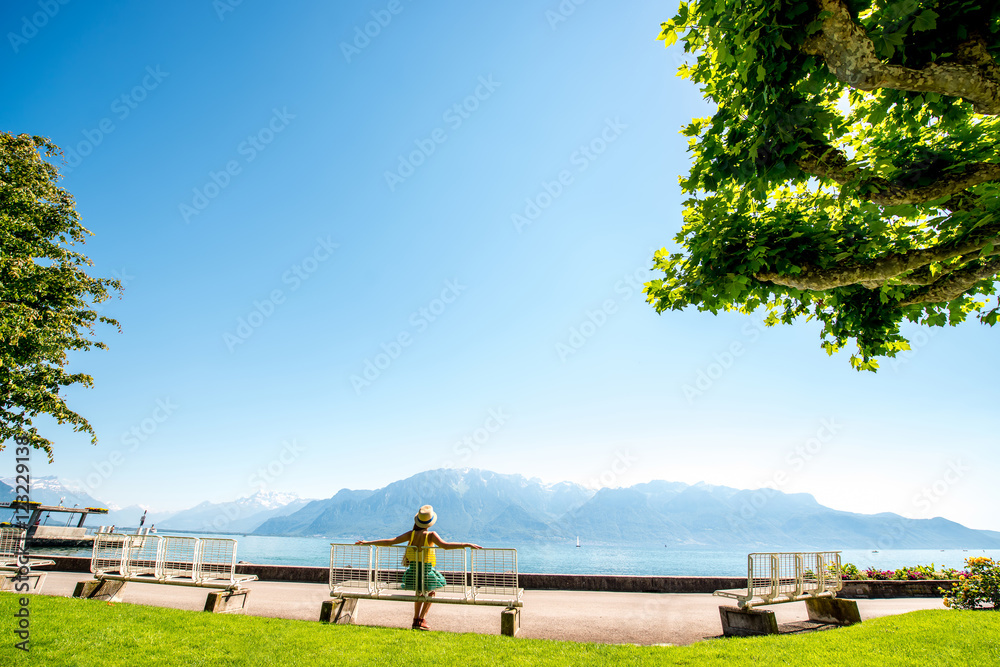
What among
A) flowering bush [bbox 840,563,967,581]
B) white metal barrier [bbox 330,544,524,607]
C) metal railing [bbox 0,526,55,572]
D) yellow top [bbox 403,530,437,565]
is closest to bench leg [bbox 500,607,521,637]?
white metal barrier [bbox 330,544,524,607]

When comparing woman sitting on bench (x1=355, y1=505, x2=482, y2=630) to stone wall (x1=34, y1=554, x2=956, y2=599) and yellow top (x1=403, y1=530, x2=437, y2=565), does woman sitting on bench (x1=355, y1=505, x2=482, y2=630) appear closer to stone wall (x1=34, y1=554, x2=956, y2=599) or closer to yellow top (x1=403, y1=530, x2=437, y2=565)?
yellow top (x1=403, y1=530, x2=437, y2=565)

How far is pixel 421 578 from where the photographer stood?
7633 mm

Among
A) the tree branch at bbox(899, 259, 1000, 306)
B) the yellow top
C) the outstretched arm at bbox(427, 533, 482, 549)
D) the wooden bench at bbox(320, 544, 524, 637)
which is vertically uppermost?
the tree branch at bbox(899, 259, 1000, 306)

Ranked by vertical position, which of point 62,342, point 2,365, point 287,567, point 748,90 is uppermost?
point 748,90

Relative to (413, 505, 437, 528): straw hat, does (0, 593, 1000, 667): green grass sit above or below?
below

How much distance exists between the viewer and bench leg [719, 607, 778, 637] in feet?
24.4

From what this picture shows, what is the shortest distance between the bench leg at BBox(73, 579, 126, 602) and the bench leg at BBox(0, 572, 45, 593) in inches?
51.7

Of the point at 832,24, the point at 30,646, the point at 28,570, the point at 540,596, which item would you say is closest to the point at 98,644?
the point at 30,646

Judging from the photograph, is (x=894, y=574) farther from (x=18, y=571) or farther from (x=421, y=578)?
(x=18, y=571)

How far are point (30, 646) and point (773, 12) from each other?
10407 millimetres

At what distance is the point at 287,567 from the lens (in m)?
14.2

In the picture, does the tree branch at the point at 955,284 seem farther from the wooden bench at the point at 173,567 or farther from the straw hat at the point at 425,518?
the wooden bench at the point at 173,567

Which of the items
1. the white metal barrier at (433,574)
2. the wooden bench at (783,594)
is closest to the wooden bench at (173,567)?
the white metal barrier at (433,574)

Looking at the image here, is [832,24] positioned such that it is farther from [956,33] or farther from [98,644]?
[98,644]
